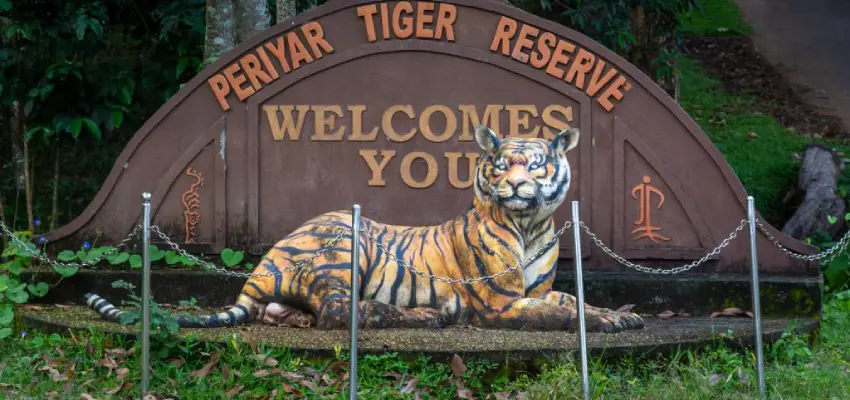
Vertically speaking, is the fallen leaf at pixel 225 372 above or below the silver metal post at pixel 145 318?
below

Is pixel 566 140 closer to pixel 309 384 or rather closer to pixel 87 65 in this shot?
pixel 309 384

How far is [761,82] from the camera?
54.6ft

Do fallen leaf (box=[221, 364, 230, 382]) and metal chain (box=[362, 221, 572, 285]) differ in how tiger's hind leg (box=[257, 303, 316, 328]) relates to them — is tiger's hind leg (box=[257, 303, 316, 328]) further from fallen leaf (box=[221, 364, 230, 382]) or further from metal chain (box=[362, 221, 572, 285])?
fallen leaf (box=[221, 364, 230, 382])

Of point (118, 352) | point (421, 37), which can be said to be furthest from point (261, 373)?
point (421, 37)

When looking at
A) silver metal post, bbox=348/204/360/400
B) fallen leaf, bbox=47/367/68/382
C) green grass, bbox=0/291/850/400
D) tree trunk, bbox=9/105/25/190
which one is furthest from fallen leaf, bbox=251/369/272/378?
tree trunk, bbox=9/105/25/190

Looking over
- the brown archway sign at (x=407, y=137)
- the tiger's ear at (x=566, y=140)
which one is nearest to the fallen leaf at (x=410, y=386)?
the tiger's ear at (x=566, y=140)

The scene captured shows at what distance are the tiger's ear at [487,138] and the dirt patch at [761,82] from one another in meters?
7.89

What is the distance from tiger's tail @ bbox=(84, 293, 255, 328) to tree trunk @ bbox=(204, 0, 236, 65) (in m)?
2.52

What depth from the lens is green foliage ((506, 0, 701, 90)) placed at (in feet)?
34.6

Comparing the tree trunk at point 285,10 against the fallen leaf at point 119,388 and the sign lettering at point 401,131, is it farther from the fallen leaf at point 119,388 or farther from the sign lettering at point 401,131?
the fallen leaf at point 119,388

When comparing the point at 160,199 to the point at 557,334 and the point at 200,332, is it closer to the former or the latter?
the point at 200,332

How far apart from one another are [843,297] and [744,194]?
6.00 feet

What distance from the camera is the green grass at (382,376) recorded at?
6.68 m

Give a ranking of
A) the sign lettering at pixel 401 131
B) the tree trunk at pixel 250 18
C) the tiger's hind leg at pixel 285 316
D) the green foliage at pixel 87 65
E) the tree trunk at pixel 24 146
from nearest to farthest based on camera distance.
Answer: the tiger's hind leg at pixel 285 316 → the sign lettering at pixel 401 131 → the green foliage at pixel 87 65 → the tree trunk at pixel 250 18 → the tree trunk at pixel 24 146
